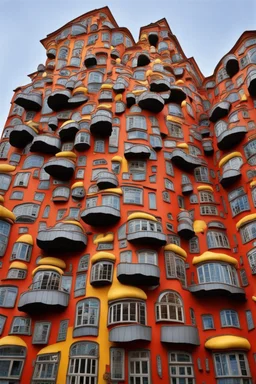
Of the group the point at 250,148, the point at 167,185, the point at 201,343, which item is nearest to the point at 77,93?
the point at 167,185

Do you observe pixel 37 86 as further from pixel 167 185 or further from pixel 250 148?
pixel 250 148

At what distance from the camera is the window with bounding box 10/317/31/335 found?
1200 inches

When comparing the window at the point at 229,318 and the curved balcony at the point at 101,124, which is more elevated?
the curved balcony at the point at 101,124

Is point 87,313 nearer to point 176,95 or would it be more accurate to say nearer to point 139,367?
point 139,367

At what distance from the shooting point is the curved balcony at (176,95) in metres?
52.4

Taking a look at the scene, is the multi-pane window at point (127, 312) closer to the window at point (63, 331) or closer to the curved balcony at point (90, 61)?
the window at point (63, 331)

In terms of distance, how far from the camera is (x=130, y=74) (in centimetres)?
5731

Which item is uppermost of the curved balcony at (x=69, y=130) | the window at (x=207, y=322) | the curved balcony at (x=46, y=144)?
the curved balcony at (x=69, y=130)

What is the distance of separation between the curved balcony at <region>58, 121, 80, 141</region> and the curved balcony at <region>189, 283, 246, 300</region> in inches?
1034

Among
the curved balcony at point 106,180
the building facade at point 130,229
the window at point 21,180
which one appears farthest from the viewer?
the window at point 21,180

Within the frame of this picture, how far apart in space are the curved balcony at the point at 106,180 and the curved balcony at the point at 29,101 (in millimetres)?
21951

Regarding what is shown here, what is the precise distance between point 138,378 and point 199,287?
9.31m

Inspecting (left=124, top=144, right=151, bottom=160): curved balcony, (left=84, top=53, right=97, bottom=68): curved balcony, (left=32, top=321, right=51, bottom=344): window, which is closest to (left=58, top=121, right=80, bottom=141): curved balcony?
(left=124, top=144, right=151, bottom=160): curved balcony

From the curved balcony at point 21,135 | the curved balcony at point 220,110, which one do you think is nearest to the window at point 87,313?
the curved balcony at point 21,135
